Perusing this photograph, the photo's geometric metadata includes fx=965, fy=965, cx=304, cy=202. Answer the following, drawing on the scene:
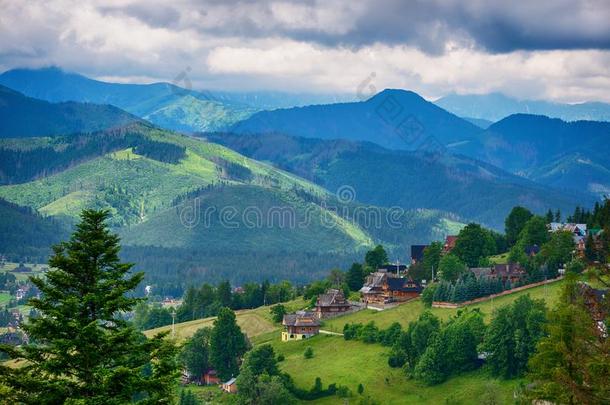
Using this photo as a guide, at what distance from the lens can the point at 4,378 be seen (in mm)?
29172

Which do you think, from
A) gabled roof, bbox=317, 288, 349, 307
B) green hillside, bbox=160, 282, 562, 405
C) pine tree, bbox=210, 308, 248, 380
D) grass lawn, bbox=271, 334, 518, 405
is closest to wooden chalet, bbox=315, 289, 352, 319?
gabled roof, bbox=317, 288, 349, 307

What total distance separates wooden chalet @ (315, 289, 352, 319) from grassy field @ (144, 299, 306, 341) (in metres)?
6.02

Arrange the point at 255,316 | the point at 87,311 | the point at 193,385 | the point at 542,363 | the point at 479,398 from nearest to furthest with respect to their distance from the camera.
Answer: the point at 87,311 < the point at 542,363 < the point at 479,398 < the point at 193,385 < the point at 255,316

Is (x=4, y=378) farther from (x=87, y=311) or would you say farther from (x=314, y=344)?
(x=314, y=344)

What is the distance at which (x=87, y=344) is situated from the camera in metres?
30.2

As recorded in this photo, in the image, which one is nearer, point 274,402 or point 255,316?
point 274,402

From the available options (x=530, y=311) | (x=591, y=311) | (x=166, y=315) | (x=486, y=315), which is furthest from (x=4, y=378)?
(x=166, y=315)

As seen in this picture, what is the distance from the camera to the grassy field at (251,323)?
12615 cm

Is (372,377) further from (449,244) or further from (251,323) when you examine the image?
(449,244)

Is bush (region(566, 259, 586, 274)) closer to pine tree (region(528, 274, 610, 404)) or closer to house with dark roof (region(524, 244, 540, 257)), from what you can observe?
house with dark roof (region(524, 244, 540, 257))

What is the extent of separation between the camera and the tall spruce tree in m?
29.6

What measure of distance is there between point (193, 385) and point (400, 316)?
83.1ft

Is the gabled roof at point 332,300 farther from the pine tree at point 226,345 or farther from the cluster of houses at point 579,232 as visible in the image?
the cluster of houses at point 579,232

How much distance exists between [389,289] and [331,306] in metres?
7.72
